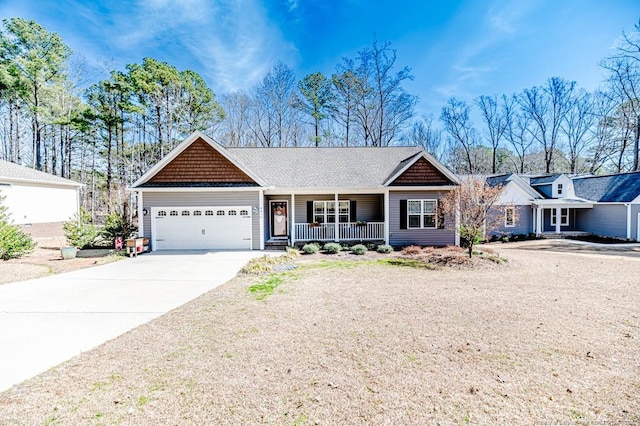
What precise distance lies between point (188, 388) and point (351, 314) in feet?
10.6

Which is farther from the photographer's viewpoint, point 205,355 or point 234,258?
point 234,258

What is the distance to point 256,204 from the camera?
14.3m

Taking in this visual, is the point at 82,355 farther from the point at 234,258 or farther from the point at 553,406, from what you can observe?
the point at 234,258

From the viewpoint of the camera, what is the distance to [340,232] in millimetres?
15406

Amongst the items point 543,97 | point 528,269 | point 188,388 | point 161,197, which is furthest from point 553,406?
point 543,97

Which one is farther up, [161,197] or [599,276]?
[161,197]

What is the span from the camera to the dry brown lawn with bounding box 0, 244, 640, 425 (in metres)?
2.93

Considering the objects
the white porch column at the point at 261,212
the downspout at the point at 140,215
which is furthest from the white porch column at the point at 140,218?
the white porch column at the point at 261,212

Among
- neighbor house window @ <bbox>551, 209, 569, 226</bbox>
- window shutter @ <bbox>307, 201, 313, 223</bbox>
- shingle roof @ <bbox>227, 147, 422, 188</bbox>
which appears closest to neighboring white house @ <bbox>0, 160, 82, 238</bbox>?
shingle roof @ <bbox>227, 147, 422, 188</bbox>

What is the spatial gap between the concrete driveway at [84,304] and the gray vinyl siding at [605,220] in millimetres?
23714

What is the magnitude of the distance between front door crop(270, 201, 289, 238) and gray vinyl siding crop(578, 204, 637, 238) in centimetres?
2132

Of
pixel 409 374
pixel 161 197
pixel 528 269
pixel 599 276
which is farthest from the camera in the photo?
pixel 161 197

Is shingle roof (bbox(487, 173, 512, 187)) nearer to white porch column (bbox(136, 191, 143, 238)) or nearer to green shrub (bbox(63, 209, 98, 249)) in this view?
white porch column (bbox(136, 191, 143, 238))

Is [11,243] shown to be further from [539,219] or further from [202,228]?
[539,219]
